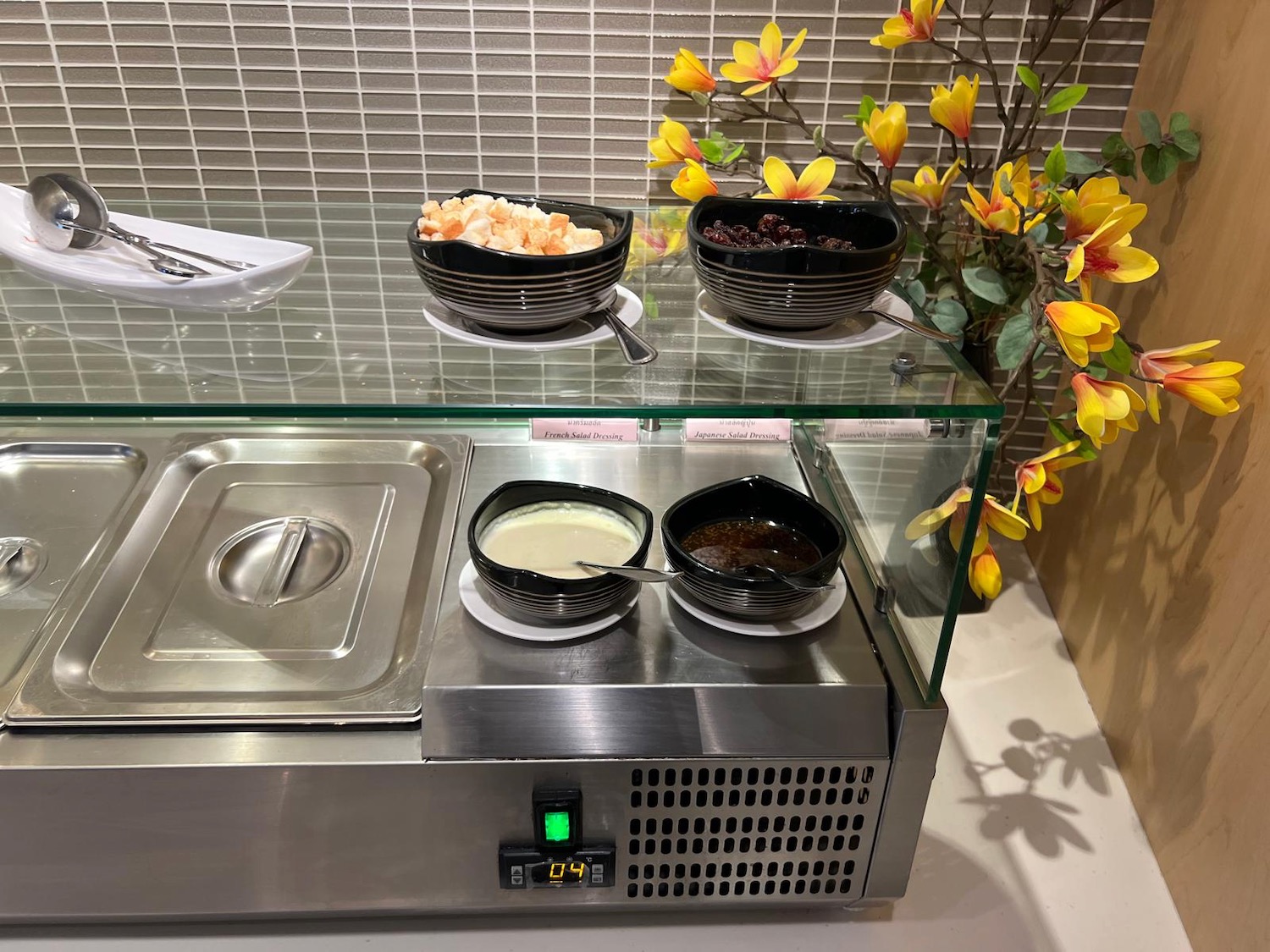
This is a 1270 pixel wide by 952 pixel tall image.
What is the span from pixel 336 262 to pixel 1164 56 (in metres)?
0.80

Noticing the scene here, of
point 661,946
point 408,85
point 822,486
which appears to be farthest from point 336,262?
point 661,946

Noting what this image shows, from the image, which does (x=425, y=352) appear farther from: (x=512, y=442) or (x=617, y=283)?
(x=512, y=442)

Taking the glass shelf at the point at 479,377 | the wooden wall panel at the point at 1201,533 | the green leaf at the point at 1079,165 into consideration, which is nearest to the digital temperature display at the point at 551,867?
the glass shelf at the point at 479,377

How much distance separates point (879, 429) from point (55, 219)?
675mm

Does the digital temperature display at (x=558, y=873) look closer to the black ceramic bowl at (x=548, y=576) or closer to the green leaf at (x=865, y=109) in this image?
the black ceramic bowl at (x=548, y=576)

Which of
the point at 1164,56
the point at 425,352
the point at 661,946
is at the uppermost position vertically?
the point at 1164,56

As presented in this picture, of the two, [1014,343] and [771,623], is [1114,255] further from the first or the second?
[771,623]

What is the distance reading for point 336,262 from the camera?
80 centimetres

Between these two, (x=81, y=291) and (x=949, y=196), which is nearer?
(x=81, y=291)

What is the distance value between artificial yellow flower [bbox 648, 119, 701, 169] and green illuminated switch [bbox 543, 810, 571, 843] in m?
0.61

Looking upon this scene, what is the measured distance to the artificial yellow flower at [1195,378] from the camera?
71 cm

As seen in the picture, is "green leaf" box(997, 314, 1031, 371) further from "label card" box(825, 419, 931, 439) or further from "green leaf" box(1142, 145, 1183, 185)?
"green leaf" box(1142, 145, 1183, 185)

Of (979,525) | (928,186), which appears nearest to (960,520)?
(979,525)

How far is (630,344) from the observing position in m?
0.67
